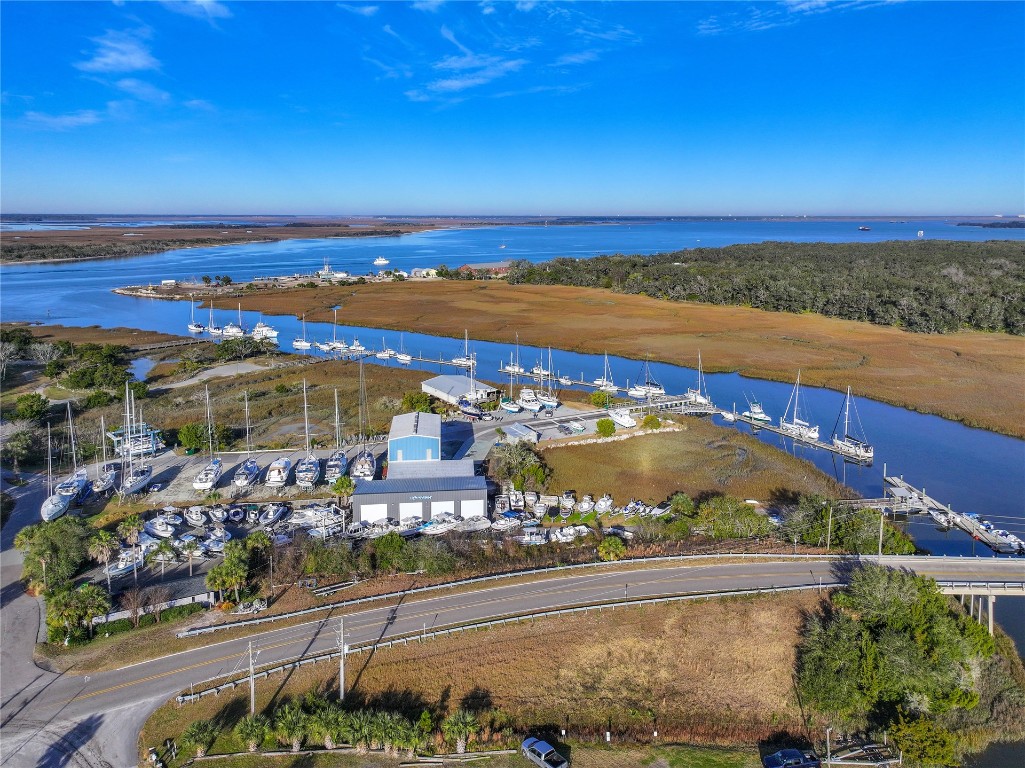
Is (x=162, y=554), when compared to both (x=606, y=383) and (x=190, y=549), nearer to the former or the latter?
(x=190, y=549)

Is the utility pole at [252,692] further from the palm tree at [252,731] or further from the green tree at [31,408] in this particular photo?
the green tree at [31,408]

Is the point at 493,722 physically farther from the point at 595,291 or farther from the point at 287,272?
the point at 287,272

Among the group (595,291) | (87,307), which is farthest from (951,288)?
(87,307)

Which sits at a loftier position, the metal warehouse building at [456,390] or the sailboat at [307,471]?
the metal warehouse building at [456,390]

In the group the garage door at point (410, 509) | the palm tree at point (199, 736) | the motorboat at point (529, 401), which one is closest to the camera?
the palm tree at point (199, 736)

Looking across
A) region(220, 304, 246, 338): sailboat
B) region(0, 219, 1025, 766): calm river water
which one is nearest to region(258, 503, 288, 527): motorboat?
region(0, 219, 1025, 766): calm river water

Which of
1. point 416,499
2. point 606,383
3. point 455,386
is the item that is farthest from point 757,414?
point 416,499

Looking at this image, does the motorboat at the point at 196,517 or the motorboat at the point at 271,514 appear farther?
the motorboat at the point at 271,514

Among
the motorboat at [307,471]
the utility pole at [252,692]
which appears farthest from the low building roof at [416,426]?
the utility pole at [252,692]
